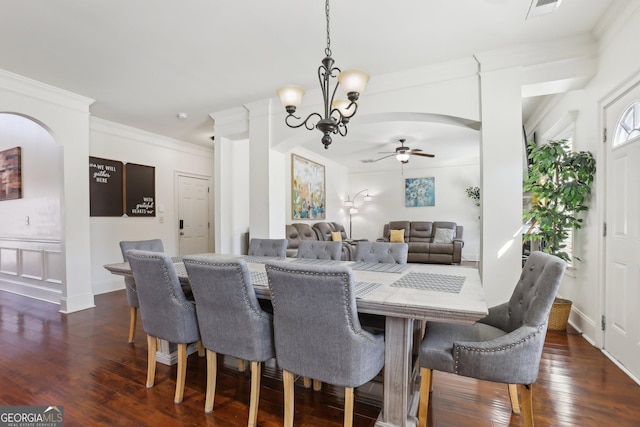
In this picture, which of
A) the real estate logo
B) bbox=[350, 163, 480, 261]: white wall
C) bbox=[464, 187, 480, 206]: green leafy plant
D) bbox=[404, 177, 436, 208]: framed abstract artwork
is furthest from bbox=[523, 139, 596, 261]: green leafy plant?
bbox=[404, 177, 436, 208]: framed abstract artwork

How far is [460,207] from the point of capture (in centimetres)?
795

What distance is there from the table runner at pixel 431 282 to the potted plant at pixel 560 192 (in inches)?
66.8

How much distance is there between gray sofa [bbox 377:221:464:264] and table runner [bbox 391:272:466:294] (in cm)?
508

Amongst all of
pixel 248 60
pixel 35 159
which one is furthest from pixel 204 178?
pixel 248 60

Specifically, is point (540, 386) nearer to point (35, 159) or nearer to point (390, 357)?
point (390, 357)

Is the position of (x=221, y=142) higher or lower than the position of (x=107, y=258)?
higher

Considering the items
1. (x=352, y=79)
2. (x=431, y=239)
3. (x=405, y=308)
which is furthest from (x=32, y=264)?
(x=431, y=239)

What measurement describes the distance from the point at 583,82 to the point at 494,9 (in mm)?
1247

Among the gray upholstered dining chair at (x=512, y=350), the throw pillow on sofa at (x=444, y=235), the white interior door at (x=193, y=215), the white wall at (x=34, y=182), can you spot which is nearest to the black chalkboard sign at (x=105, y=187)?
the white wall at (x=34, y=182)

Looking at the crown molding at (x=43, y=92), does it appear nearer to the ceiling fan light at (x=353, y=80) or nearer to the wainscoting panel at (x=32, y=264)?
the wainscoting panel at (x=32, y=264)

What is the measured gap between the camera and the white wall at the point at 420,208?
7.85 m

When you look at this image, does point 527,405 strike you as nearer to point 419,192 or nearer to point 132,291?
point 132,291

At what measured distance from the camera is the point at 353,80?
193cm

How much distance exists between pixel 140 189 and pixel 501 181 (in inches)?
203
